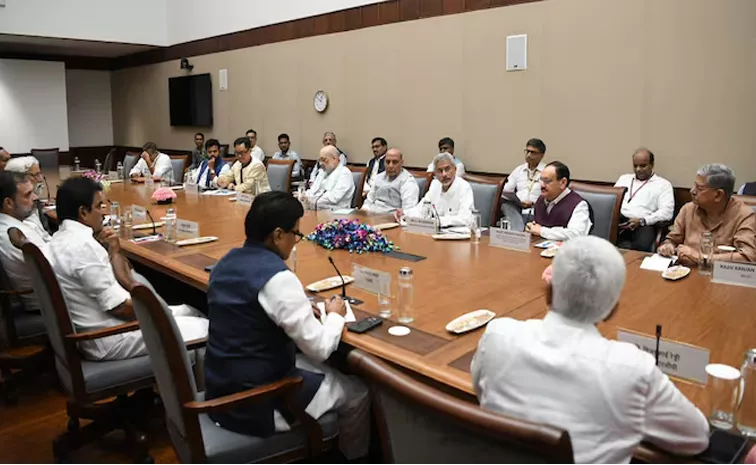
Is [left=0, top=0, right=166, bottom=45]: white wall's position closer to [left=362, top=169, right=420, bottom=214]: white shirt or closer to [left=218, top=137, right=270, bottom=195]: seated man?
[left=218, top=137, right=270, bottom=195]: seated man

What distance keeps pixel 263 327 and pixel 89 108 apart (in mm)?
12937

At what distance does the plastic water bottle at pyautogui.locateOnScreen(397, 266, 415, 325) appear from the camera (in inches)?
77.2

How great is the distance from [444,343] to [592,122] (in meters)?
4.24

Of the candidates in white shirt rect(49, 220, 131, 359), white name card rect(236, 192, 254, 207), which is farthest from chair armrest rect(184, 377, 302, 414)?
white name card rect(236, 192, 254, 207)

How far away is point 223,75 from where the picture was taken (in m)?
9.53

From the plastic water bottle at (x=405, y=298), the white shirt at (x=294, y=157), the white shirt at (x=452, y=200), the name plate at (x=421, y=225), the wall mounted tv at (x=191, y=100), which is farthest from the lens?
the wall mounted tv at (x=191, y=100)

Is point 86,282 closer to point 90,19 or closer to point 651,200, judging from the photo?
point 651,200

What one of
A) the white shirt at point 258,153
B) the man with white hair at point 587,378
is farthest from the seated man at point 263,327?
the white shirt at point 258,153

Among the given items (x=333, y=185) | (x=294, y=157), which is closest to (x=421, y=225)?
(x=333, y=185)

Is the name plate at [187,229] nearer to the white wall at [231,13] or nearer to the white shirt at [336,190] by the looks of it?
the white shirt at [336,190]

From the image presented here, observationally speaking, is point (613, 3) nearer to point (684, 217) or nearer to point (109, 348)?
point (684, 217)

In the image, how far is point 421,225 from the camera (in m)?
3.43

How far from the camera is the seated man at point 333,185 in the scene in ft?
16.9

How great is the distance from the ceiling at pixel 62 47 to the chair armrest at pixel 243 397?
9950 millimetres
